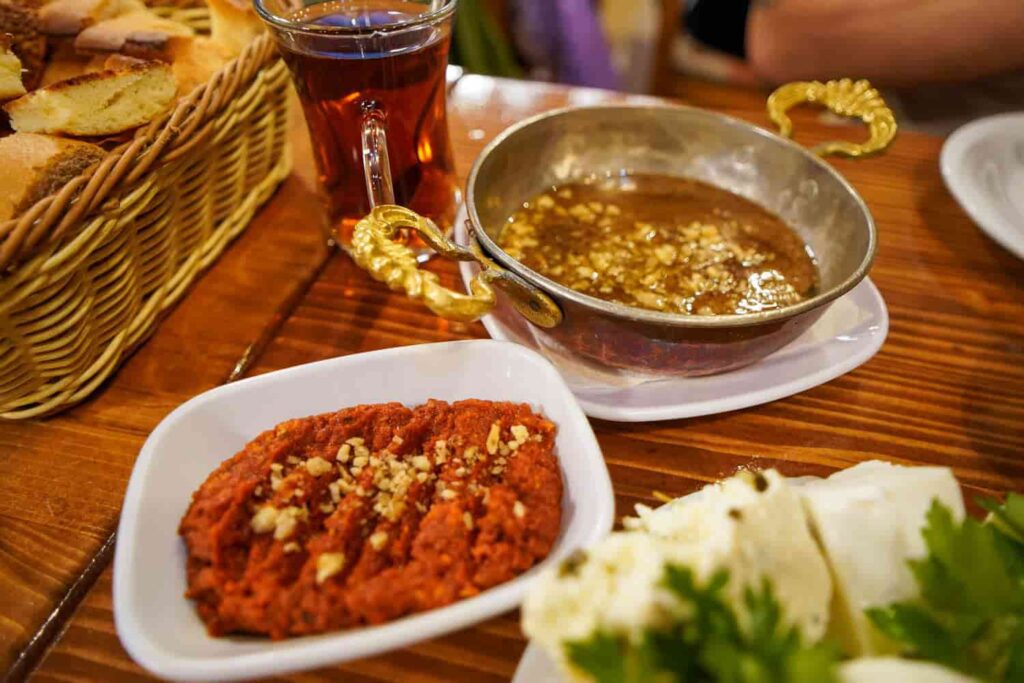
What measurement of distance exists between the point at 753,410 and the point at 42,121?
3.68 feet

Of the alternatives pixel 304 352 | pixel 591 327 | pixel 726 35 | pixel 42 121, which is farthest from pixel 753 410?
pixel 726 35

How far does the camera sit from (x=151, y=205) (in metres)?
1.03

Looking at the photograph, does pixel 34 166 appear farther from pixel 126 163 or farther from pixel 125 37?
pixel 125 37

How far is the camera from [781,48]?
2.17 metres

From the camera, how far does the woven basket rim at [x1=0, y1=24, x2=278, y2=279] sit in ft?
2.65

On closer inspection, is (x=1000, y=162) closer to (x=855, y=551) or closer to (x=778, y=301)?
(x=778, y=301)

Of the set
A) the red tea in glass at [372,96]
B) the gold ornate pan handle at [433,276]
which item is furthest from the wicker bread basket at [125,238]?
the gold ornate pan handle at [433,276]

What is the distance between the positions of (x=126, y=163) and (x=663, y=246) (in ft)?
2.71

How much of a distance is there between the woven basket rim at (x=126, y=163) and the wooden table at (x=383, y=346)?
11.3 inches

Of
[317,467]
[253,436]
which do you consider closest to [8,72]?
[253,436]

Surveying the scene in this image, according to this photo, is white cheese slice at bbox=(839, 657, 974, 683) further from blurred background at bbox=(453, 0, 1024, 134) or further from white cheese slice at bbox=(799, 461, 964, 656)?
blurred background at bbox=(453, 0, 1024, 134)

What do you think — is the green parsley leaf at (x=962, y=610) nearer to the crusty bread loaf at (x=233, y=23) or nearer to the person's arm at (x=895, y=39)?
the crusty bread loaf at (x=233, y=23)

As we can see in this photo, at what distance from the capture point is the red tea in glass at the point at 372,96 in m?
1.04

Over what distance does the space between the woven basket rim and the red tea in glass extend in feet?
0.30
